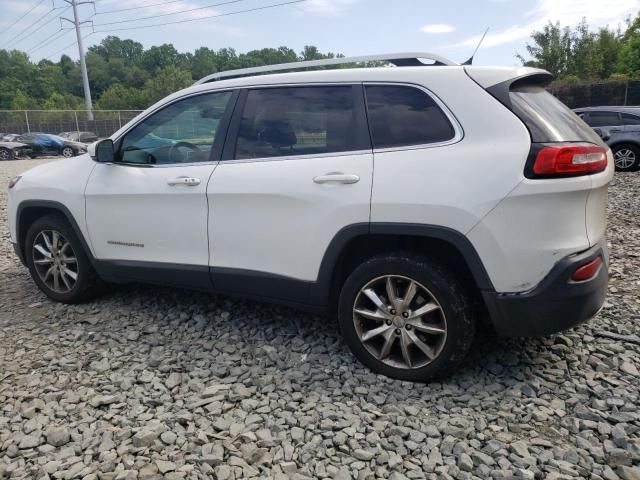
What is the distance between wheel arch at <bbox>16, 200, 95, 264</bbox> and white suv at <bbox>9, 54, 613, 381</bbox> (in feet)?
0.74

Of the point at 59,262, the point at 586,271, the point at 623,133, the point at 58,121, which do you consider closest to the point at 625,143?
the point at 623,133

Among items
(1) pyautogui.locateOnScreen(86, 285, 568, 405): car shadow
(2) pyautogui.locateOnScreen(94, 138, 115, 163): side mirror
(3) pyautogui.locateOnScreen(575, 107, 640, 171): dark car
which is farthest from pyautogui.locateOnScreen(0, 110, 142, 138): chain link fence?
(1) pyautogui.locateOnScreen(86, 285, 568, 405): car shadow

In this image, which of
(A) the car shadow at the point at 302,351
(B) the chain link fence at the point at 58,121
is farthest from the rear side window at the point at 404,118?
(B) the chain link fence at the point at 58,121

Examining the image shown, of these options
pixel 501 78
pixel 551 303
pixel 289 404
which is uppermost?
pixel 501 78

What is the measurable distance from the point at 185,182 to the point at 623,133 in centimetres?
1140

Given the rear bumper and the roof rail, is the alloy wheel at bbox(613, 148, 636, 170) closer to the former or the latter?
the roof rail

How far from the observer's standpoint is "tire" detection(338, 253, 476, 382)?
2830 millimetres

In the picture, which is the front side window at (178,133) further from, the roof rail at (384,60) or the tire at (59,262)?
the tire at (59,262)

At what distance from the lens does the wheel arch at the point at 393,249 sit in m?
2.72

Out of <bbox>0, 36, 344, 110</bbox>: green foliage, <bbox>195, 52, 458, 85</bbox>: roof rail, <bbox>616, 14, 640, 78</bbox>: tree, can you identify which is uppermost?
<bbox>0, 36, 344, 110</bbox>: green foliage

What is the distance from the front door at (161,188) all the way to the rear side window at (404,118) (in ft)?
3.66

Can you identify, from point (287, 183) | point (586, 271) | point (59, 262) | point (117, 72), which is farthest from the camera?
point (117, 72)

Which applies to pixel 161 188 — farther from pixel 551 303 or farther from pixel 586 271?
pixel 586 271

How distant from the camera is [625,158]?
11758 millimetres
